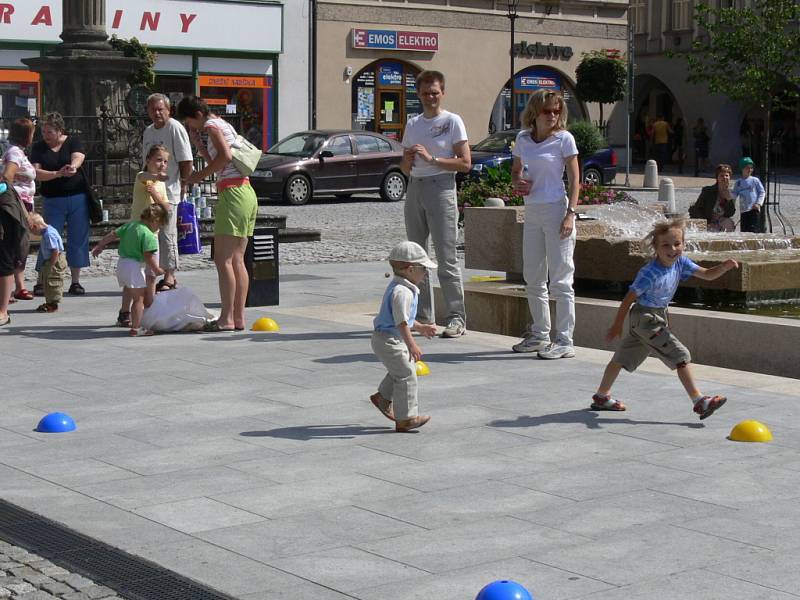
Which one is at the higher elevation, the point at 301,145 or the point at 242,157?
the point at 301,145

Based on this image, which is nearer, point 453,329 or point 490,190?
point 453,329

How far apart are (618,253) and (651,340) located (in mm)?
3831

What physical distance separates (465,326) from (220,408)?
11.4 ft

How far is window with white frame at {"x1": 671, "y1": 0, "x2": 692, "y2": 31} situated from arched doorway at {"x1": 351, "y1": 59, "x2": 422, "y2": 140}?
1462cm

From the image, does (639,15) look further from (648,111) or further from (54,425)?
(54,425)

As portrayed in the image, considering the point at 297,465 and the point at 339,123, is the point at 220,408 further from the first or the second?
the point at 339,123

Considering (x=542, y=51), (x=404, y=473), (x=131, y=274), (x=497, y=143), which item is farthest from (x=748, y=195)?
(x=542, y=51)

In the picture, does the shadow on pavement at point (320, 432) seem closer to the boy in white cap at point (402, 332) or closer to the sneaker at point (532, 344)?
the boy in white cap at point (402, 332)

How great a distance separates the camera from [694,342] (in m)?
10.1

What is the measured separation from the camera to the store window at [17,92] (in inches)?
1320

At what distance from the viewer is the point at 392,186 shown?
3012 centimetres

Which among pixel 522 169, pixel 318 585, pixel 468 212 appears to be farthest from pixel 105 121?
pixel 318 585

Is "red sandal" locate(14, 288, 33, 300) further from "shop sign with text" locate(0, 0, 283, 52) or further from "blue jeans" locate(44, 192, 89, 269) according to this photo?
"shop sign with text" locate(0, 0, 283, 52)

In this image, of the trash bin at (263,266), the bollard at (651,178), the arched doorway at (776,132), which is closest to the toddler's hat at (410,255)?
the trash bin at (263,266)
